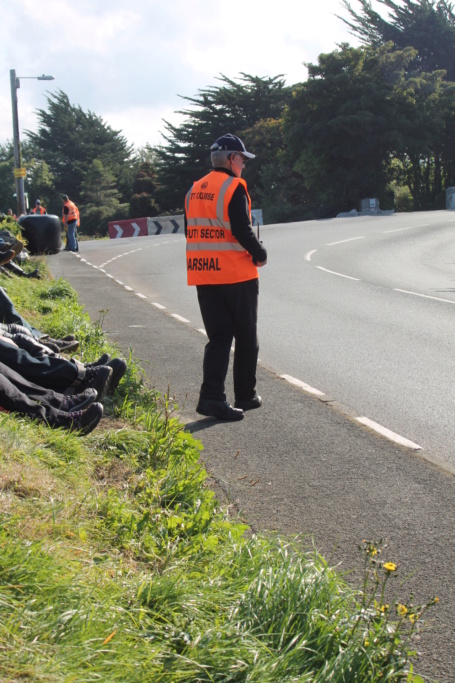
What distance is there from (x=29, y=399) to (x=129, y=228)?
41919 millimetres

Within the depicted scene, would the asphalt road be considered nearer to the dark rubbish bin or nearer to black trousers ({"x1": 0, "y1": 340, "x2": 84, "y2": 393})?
black trousers ({"x1": 0, "y1": 340, "x2": 84, "y2": 393})

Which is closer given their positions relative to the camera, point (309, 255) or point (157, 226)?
point (309, 255)

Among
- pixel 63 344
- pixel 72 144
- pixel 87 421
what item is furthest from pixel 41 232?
pixel 72 144

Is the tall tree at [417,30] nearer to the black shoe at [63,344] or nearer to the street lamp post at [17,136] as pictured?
the street lamp post at [17,136]

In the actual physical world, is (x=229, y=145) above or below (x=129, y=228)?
above

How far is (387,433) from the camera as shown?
541cm

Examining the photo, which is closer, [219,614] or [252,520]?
[219,614]

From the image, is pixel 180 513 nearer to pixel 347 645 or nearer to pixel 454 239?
pixel 347 645

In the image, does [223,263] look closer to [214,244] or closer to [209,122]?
[214,244]

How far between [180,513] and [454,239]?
78.7 ft

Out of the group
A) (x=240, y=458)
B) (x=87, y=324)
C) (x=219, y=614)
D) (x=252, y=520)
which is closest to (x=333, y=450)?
(x=240, y=458)

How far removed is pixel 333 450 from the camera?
5016mm

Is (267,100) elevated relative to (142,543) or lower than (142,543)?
elevated

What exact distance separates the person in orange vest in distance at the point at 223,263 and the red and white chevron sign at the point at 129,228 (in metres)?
38.7
